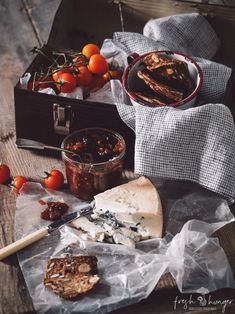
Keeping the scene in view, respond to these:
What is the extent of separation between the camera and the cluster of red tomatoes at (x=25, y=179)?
5.10ft

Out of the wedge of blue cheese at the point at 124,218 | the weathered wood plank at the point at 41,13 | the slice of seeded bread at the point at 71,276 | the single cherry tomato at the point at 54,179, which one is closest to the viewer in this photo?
the slice of seeded bread at the point at 71,276

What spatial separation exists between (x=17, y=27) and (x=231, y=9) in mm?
883

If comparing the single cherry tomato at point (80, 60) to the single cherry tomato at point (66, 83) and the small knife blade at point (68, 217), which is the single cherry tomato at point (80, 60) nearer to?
the single cherry tomato at point (66, 83)

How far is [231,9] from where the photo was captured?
73.9 inches

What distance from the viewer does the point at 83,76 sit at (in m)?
1.67

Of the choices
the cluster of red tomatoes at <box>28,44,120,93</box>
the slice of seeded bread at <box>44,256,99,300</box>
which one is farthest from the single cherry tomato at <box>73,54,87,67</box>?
the slice of seeded bread at <box>44,256,99,300</box>

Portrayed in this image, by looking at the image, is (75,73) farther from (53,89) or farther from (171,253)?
(171,253)

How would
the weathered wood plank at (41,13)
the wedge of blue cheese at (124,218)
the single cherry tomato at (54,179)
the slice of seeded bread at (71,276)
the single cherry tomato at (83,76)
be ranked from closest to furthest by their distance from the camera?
the slice of seeded bread at (71,276) → the wedge of blue cheese at (124,218) → the single cherry tomato at (54,179) → the single cherry tomato at (83,76) → the weathered wood plank at (41,13)

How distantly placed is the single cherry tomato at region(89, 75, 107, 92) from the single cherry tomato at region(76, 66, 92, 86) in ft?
0.08

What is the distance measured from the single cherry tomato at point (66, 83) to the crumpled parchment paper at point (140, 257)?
1.01ft

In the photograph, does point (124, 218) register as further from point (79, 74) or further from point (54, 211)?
point (79, 74)

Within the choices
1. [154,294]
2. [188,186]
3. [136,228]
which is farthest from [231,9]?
[154,294]

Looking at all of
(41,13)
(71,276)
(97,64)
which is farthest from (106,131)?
(41,13)

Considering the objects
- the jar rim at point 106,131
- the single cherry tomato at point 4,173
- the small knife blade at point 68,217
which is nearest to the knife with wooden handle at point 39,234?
the small knife blade at point 68,217
